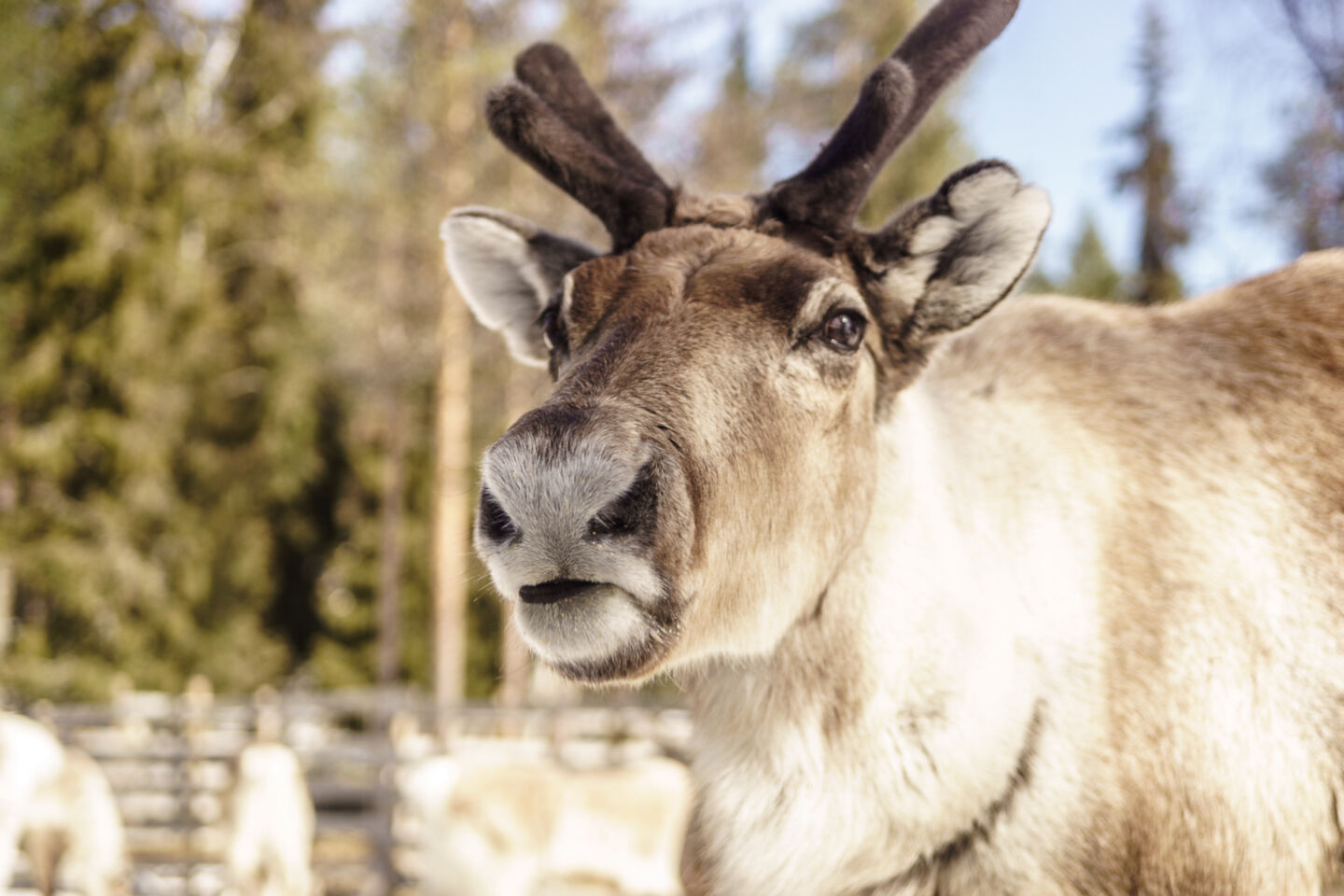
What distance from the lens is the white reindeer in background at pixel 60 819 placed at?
10.2m

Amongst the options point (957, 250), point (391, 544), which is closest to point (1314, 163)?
point (957, 250)

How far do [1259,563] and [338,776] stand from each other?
64.5 ft

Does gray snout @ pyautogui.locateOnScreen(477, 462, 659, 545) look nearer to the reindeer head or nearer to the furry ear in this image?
the reindeer head

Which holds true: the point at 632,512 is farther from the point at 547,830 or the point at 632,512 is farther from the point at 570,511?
the point at 547,830

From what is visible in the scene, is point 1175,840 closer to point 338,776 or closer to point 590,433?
point 590,433

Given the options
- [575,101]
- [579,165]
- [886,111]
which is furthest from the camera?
[575,101]

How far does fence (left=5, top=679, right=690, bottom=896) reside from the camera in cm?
1293

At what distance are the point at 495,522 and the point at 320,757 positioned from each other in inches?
507

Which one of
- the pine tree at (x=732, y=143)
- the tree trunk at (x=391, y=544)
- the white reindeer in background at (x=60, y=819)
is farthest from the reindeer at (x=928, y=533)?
the tree trunk at (x=391, y=544)

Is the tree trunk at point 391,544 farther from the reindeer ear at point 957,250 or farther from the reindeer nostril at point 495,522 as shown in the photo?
the reindeer nostril at point 495,522

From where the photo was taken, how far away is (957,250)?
2660 millimetres

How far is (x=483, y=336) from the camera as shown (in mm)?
18062

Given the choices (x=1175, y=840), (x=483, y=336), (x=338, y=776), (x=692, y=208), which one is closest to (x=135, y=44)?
(x=483, y=336)

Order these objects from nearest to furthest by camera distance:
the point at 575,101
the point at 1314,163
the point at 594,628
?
the point at 594,628 < the point at 575,101 < the point at 1314,163
